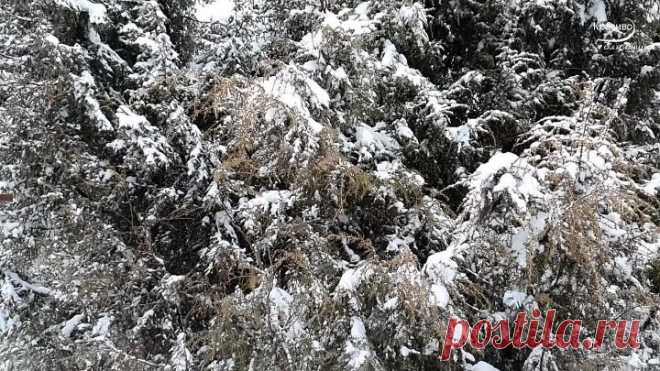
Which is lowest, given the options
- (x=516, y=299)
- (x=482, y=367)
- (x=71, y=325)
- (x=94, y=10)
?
(x=71, y=325)

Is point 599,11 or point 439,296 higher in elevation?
point 599,11

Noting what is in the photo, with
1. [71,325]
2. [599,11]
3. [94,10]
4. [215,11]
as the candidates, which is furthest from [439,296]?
[215,11]

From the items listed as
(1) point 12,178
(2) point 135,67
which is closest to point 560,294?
(2) point 135,67

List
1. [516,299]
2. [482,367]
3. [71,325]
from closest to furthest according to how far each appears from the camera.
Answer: [516,299], [482,367], [71,325]

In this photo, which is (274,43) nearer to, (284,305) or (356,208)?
(356,208)

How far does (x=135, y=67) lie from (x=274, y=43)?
3.59 feet

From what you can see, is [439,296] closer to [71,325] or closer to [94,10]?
[71,325]

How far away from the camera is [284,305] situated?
2805mm

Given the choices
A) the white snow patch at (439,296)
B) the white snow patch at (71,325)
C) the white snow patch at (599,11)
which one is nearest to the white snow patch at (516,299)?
the white snow patch at (439,296)

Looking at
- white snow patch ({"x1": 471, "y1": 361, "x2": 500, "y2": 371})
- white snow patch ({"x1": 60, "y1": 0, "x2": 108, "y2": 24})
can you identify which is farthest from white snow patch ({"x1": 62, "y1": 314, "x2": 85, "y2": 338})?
white snow patch ({"x1": 471, "y1": 361, "x2": 500, "y2": 371})

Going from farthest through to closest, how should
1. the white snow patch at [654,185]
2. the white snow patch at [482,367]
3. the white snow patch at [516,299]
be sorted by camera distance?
the white snow patch at [654,185] < the white snow patch at [482,367] < the white snow patch at [516,299]

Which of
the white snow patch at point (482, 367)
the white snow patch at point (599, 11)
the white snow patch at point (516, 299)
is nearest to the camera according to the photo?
the white snow patch at point (516, 299)

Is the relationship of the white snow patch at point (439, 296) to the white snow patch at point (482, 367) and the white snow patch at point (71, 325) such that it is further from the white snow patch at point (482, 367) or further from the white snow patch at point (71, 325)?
the white snow patch at point (71, 325)

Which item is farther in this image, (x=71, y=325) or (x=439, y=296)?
(x=71, y=325)
